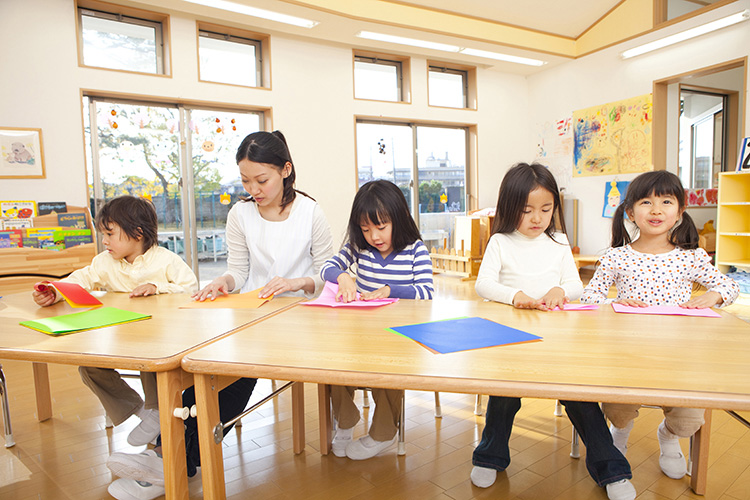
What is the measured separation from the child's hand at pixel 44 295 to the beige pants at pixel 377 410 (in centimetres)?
96

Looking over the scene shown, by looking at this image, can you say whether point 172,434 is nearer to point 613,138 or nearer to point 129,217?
point 129,217

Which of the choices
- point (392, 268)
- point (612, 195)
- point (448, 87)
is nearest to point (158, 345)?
point (392, 268)

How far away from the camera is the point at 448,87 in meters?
5.83

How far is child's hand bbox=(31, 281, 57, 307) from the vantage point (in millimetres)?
1498

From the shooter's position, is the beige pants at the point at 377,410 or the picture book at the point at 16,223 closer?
the beige pants at the point at 377,410

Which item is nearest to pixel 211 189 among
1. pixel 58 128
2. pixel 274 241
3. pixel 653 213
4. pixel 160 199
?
pixel 160 199

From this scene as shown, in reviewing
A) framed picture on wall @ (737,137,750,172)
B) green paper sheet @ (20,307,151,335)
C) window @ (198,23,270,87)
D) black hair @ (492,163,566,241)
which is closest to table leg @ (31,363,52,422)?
green paper sheet @ (20,307,151,335)

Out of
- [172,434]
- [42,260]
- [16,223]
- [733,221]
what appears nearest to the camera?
[172,434]

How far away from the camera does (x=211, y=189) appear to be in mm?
4539

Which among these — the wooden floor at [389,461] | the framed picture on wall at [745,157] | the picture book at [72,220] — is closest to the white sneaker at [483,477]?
the wooden floor at [389,461]

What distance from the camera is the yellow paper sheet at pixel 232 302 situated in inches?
54.7

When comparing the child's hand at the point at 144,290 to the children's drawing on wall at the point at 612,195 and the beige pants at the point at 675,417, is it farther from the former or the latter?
the children's drawing on wall at the point at 612,195

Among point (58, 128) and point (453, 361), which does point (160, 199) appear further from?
point (453, 361)

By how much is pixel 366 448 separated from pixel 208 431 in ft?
2.35
